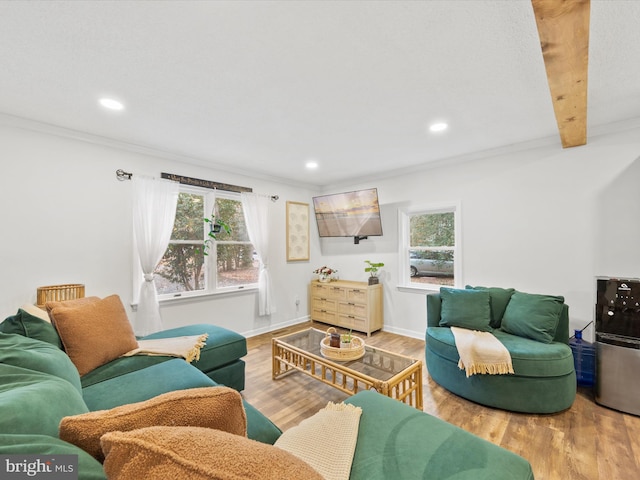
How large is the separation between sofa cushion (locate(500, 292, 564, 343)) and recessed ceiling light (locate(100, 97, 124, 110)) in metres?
3.85

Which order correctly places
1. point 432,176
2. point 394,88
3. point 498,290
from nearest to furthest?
point 394,88
point 498,290
point 432,176

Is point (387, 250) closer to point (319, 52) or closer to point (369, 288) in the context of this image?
point (369, 288)

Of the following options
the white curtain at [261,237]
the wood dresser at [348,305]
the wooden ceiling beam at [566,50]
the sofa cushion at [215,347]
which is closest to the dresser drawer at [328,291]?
the wood dresser at [348,305]

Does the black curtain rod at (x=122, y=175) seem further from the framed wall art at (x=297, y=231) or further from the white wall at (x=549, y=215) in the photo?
the white wall at (x=549, y=215)

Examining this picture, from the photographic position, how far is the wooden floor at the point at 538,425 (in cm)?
166

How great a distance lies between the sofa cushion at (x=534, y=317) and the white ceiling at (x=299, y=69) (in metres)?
1.64

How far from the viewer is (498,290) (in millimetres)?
2904

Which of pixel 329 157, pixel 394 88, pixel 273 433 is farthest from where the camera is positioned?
pixel 329 157

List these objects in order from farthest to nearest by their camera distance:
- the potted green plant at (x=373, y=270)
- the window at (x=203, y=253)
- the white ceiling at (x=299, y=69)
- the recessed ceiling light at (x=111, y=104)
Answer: the potted green plant at (x=373, y=270) → the window at (x=203, y=253) → the recessed ceiling light at (x=111, y=104) → the white ceiling at (x=299, y=69)

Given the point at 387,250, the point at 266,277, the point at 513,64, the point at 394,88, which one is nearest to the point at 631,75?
the point at 513,64

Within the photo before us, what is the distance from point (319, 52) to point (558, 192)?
113 inches

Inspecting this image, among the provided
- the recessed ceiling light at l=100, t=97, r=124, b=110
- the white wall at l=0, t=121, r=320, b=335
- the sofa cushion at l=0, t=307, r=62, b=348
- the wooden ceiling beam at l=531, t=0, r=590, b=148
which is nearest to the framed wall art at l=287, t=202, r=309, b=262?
the white wall at l=0, t=121, r=320, b=335

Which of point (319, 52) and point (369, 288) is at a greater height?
point (319, 52)
